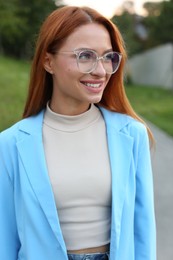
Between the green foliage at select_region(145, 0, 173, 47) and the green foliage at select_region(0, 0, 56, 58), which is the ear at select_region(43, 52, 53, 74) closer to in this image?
the green foliage at select_region(145, 0, 173, 47)

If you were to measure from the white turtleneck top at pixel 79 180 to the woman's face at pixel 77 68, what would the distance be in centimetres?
14

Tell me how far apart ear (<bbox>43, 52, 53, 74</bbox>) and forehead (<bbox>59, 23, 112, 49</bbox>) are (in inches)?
4.0

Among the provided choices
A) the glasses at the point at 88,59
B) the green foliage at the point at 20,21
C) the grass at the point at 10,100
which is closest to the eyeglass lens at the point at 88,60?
the glasses at the point at 88,59

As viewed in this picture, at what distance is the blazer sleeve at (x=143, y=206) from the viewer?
6.01 ft

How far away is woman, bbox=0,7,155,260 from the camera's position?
5.61 feet

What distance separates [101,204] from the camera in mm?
1774

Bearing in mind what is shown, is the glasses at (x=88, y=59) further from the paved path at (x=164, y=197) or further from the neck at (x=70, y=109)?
the paved path at (x=164, y=197)

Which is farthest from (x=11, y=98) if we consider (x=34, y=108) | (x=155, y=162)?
(x=34, y=108)

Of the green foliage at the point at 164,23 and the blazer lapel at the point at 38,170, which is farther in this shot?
the green foliage at the point at 164,23

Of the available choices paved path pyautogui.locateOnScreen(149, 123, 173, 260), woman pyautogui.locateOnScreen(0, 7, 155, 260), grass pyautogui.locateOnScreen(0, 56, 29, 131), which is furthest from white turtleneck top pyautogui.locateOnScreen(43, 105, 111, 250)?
grass pyautogui.locateOnScreen(0, 56, 29, 131)

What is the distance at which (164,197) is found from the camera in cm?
545

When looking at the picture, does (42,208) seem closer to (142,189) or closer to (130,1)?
(142,189)

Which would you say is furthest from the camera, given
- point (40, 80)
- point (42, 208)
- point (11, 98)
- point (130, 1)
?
point (130, 1)

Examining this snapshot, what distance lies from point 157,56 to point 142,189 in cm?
3102
